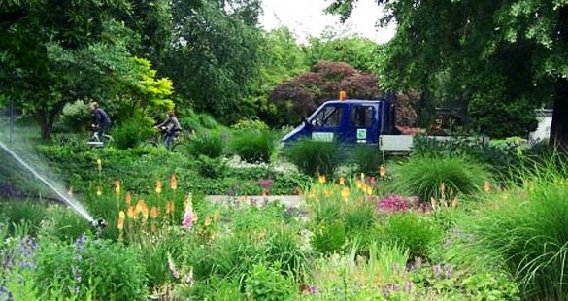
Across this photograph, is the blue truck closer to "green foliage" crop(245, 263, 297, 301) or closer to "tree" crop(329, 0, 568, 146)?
"tree" crop(329, 0, 568, 146)

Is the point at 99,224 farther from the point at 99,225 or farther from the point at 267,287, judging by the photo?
the point at 267,287

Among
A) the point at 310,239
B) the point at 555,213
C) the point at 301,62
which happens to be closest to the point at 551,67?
the point at 310,239

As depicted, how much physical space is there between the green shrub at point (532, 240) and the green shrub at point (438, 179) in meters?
4.10

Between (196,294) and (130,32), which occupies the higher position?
(130,32)

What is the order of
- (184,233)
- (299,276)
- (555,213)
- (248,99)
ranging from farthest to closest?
1. (248,99)
2. (184,233)
3. (299,276)
4. (555,213)

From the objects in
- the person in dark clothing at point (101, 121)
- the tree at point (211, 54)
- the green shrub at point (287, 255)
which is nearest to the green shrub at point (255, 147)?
the person in dark clothing at point (101, 121)

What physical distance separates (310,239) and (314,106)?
26841 mm

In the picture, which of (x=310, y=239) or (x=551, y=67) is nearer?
(x=310, y=239)

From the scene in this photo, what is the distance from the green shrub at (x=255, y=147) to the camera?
634 inches

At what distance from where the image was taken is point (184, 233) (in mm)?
5371

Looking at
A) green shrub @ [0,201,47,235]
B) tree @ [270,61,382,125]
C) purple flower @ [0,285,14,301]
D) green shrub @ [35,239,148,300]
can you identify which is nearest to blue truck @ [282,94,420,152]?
tree @ [270,61,382,125]

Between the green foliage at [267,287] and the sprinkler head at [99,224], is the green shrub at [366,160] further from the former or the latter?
the green foliage at [267,287]

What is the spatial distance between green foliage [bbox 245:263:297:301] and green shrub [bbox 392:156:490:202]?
15.0 ft

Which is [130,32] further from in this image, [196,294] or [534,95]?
A: [196,294]
